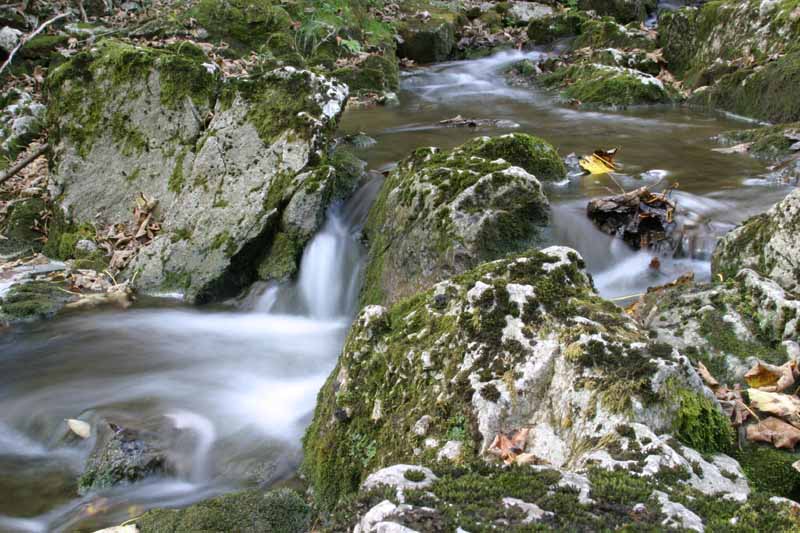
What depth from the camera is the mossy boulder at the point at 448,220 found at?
5570 millimetres

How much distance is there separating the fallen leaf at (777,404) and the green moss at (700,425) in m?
0.35

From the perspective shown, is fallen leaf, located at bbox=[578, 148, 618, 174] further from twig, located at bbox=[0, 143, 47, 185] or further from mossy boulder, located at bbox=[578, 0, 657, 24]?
mossy boulder, located at bbox=[578, 0, 657, 24]

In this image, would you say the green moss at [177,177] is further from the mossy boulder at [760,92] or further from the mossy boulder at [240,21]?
the mossy boulder at [760,92]

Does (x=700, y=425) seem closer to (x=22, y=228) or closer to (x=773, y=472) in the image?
(x=773, y=472)

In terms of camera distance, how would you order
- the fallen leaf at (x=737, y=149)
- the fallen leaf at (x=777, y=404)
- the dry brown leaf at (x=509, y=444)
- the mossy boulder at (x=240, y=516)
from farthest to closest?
the fallen leaf at (x=737, y=149)
the mossy boulder at (x=240, y=516)
the fallen leaf at (x=777, y=404)
the dry brown leaf at (x=509, y=444)

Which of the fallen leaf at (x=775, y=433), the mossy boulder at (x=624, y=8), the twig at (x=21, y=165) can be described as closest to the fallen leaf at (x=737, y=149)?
the fallen leaf at (x=775, y=433)

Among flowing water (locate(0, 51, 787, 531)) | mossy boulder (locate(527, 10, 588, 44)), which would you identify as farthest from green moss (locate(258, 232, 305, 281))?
mossy boulder (locate(527, 10, 588, 44))

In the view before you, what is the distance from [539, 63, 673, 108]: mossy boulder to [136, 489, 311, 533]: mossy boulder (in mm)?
Answer: 11415

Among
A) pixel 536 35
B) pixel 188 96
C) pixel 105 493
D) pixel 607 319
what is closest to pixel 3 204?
pixel 188 96

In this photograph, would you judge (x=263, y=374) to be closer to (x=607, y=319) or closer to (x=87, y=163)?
(x=607, y=319)

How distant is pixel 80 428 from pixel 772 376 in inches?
191

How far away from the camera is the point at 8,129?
409 inches

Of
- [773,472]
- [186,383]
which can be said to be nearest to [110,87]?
[186,383]

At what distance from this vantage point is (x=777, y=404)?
3.02 m
